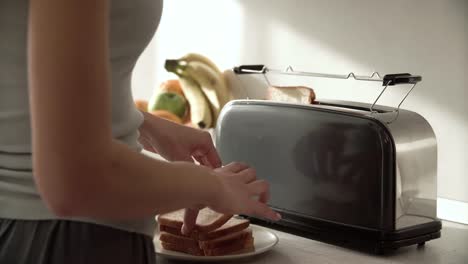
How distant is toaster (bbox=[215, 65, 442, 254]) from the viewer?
1152 mm

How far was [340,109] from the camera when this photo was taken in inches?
47.6

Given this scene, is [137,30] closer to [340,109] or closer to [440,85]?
[340,109]

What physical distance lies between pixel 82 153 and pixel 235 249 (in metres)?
0.68

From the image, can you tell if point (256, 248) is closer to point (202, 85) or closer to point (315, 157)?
point (315, 157)

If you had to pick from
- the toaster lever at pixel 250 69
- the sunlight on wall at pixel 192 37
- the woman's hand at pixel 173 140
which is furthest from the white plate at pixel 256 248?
the sunlight on wall at pixel 192 37

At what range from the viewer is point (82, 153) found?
0.50 meters

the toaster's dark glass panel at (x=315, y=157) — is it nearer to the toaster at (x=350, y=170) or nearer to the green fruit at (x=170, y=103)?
the toaster at (x=350, y=170)

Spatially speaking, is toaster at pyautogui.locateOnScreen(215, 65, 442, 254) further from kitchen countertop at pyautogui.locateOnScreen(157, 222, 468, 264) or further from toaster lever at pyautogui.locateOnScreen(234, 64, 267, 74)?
toaster lever at pyautogui.locateOnScreen(234, 64, 267, 74)

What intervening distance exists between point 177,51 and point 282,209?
81cm

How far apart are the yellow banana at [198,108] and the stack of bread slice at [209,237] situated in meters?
0.57

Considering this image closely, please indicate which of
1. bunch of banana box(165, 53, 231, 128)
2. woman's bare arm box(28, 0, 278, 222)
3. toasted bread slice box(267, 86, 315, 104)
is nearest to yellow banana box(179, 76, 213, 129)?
bunch of banana box(165, 53, 231, 128)

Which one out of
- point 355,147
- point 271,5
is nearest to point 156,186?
point 355,147

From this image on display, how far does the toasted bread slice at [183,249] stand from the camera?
1137mm

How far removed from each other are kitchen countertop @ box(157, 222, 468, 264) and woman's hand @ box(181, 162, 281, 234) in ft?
1.35
